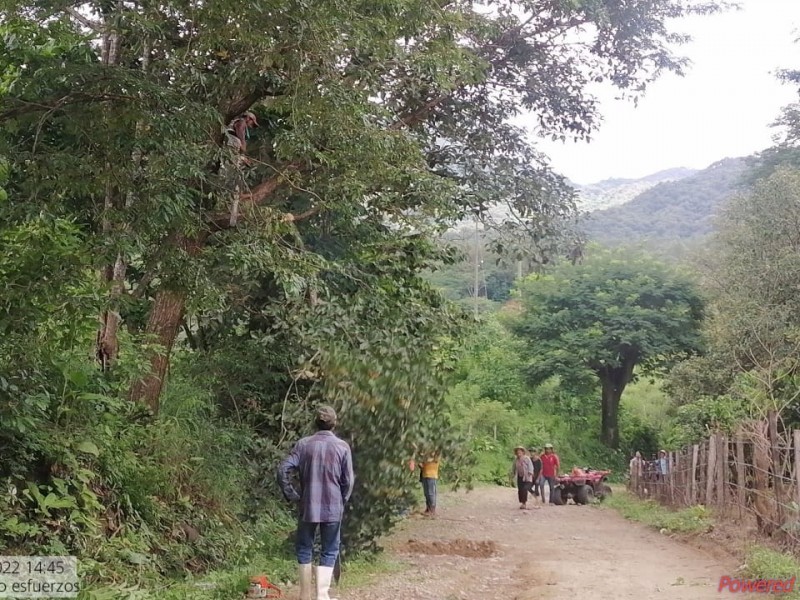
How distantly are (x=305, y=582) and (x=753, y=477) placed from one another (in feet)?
20.4

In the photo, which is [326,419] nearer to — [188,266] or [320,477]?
[320,477]

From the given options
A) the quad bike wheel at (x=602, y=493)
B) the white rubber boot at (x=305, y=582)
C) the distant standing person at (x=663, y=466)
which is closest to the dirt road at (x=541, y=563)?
the white rubber boot at (x=305, y=582)

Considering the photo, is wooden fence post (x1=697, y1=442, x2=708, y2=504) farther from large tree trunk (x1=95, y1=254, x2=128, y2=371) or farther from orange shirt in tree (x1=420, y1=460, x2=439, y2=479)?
large tree trunk (x1=95, y1=254, x2=128, y2=371)

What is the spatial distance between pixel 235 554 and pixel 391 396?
263 centimetres

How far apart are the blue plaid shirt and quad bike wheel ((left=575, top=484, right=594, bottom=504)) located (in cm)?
1471

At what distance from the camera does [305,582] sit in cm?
538

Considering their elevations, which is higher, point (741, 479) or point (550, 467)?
point (741, 479)

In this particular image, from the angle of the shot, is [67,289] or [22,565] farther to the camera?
[67,289]

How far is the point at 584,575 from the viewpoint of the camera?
7.39m

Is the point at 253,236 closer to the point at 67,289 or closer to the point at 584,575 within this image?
the point at 67,289

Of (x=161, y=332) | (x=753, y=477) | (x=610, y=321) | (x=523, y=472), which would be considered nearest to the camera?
(x=161, y=332)

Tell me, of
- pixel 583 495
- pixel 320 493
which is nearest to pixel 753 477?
pixel 320 493

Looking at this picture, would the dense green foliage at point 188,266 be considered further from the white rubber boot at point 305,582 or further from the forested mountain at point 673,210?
the forested mountain at point 673,210

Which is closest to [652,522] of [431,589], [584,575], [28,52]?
[584,575]
